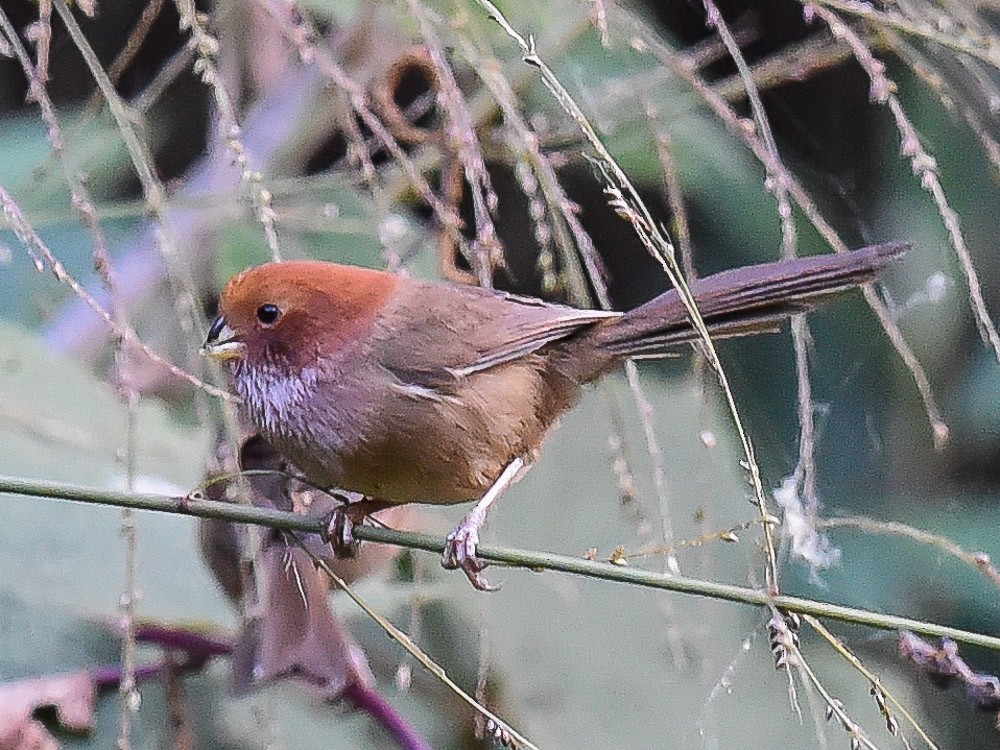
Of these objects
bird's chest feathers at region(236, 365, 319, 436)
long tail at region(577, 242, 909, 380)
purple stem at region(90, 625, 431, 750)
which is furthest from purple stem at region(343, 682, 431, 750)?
long tail at region(577, 242, 909, 380)

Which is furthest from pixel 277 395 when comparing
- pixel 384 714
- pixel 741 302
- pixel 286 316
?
pixel 741 302

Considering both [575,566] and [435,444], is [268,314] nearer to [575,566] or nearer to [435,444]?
[435,444]

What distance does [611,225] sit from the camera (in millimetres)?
3244

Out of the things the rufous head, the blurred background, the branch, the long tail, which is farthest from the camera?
the rufous head

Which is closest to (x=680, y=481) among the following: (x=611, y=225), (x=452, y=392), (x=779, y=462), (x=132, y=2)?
(x=779, y=462)

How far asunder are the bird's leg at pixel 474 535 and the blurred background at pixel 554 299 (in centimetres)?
10

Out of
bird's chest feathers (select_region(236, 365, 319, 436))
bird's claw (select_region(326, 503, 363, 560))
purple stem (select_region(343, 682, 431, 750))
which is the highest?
bird's chest feathers (select_region(236, 365, 319, 436))

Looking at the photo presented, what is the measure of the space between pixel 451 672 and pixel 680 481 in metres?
0.59

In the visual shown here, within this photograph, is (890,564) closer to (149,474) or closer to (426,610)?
(426,610)

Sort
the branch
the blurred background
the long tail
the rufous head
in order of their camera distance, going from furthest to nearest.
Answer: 1. the rufous head
2. the blurred background
3. the long tail
4. the branch

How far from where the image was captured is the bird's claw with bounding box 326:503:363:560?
1.30 metres

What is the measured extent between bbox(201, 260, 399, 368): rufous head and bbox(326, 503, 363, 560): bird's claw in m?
0.18

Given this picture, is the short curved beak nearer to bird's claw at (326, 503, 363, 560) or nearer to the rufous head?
the rufous head

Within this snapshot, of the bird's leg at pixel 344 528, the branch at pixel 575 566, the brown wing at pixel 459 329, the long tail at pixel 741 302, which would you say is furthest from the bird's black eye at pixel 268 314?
the branch at pixel 575 566
